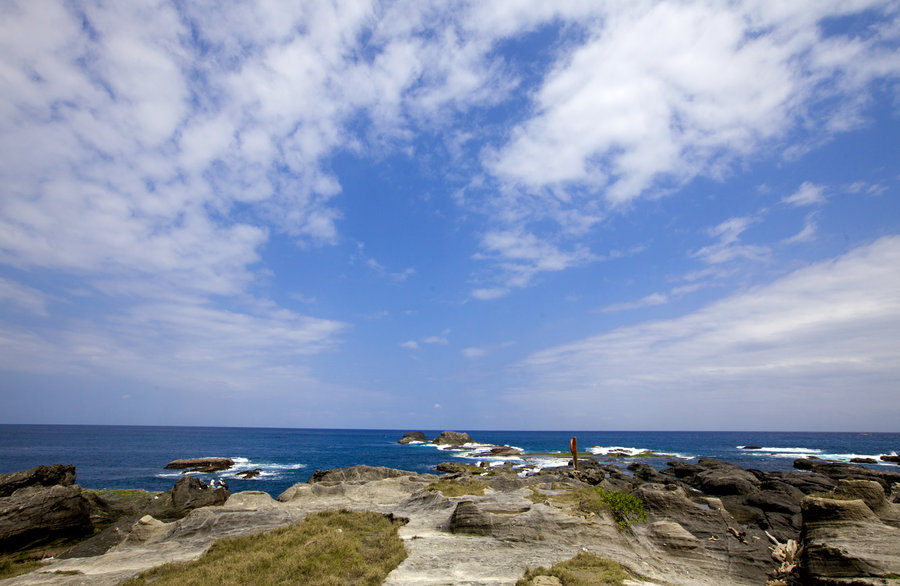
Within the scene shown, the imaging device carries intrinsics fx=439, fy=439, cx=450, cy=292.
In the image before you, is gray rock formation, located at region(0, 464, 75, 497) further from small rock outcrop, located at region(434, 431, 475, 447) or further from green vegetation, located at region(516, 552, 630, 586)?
small rock outcrop, located at region(434, 431, 475, 447)

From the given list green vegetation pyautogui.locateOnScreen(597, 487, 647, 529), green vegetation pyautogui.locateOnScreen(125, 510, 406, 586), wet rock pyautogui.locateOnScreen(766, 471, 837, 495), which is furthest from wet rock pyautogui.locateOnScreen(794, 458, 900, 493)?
green vegetation pyautogui.locateOnScreen(125, 510, 406, 586)

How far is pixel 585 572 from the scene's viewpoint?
58.1ft

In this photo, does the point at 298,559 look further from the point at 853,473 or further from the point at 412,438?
the point at 412,438

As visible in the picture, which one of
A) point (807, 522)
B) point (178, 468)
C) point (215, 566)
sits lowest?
point (178, 468)

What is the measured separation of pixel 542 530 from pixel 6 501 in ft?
117

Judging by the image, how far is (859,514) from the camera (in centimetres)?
1733

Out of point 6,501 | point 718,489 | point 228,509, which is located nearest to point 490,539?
point 228,509

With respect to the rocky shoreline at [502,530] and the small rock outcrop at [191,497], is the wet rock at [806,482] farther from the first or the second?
the small rock outcrop at [191,497]

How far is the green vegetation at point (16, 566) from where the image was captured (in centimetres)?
2346

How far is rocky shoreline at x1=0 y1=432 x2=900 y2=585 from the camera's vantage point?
17.4 meters

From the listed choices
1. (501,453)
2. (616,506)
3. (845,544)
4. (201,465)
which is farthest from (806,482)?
(201,465)

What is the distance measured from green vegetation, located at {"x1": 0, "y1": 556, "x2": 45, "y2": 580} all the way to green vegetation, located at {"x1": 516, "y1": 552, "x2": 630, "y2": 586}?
88.7 feet

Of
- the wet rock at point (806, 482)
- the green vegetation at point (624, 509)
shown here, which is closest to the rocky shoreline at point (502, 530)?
the green vegetation at point (624, 509)

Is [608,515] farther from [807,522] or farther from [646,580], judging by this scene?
[807,522]
